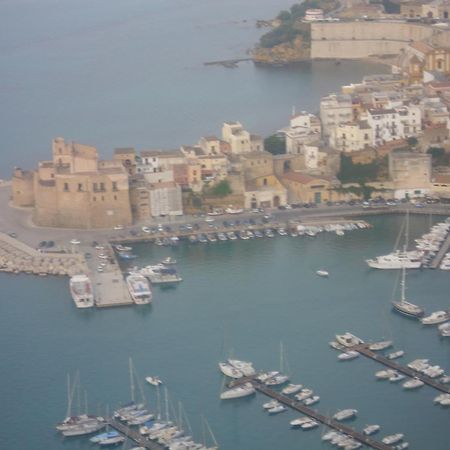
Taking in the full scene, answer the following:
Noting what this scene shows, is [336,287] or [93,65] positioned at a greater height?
[93,65]

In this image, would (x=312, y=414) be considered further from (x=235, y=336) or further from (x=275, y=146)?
(x=275, y=146)

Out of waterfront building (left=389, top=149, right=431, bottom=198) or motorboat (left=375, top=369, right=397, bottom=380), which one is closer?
motorboat (left=375, top=369, right=397, bottom=380)

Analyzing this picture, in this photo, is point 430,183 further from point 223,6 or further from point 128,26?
point 223,6

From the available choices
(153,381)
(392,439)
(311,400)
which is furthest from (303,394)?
(153,381)

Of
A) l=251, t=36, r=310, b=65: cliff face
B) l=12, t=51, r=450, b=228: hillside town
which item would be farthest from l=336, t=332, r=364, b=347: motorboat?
l=251, t=36, r=310, b=65: cliff face

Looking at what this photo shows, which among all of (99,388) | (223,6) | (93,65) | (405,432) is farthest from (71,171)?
(223,6)

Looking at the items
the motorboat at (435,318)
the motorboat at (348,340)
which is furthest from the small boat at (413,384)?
the motorboat at (435,318)

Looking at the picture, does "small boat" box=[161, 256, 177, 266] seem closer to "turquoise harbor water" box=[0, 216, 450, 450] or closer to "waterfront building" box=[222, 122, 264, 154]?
"turquoise harbor water" box=[0, 216, 450, 450]
